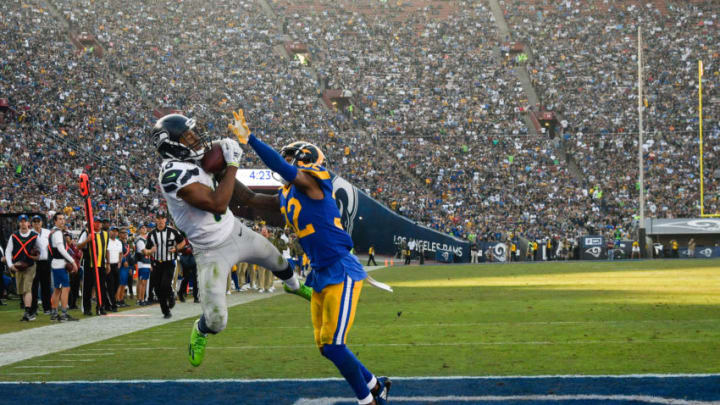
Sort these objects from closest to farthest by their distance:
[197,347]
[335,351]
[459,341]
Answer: [335,351]
[197,347]
[459,341]

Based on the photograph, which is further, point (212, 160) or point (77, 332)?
point (77, 332)

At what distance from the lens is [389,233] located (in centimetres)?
4016

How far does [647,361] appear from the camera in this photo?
780 centimetres

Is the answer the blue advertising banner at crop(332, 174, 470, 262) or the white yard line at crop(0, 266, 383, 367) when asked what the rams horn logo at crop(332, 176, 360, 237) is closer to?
the blue advertising banner at crop(332, 174, 470, 262)

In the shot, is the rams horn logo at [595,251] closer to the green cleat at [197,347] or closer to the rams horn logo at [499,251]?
the rams horn logo at [499,251]

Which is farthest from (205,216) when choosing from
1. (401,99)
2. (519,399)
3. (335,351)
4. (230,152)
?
(401,99)

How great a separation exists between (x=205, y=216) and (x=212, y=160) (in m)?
0.45

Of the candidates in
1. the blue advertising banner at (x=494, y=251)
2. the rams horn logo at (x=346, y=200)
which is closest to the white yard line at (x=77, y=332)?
the rams horn logo at (x=346, y=200)

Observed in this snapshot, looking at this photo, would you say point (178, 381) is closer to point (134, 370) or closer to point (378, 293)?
point (134, 370)

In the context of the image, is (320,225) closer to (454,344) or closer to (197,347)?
(197,347)

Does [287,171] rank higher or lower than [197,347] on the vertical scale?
higher

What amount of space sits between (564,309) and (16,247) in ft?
33.5

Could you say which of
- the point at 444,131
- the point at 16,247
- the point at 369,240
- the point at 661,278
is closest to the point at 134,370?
the point at 16,247

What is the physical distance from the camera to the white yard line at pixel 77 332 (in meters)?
10.1
